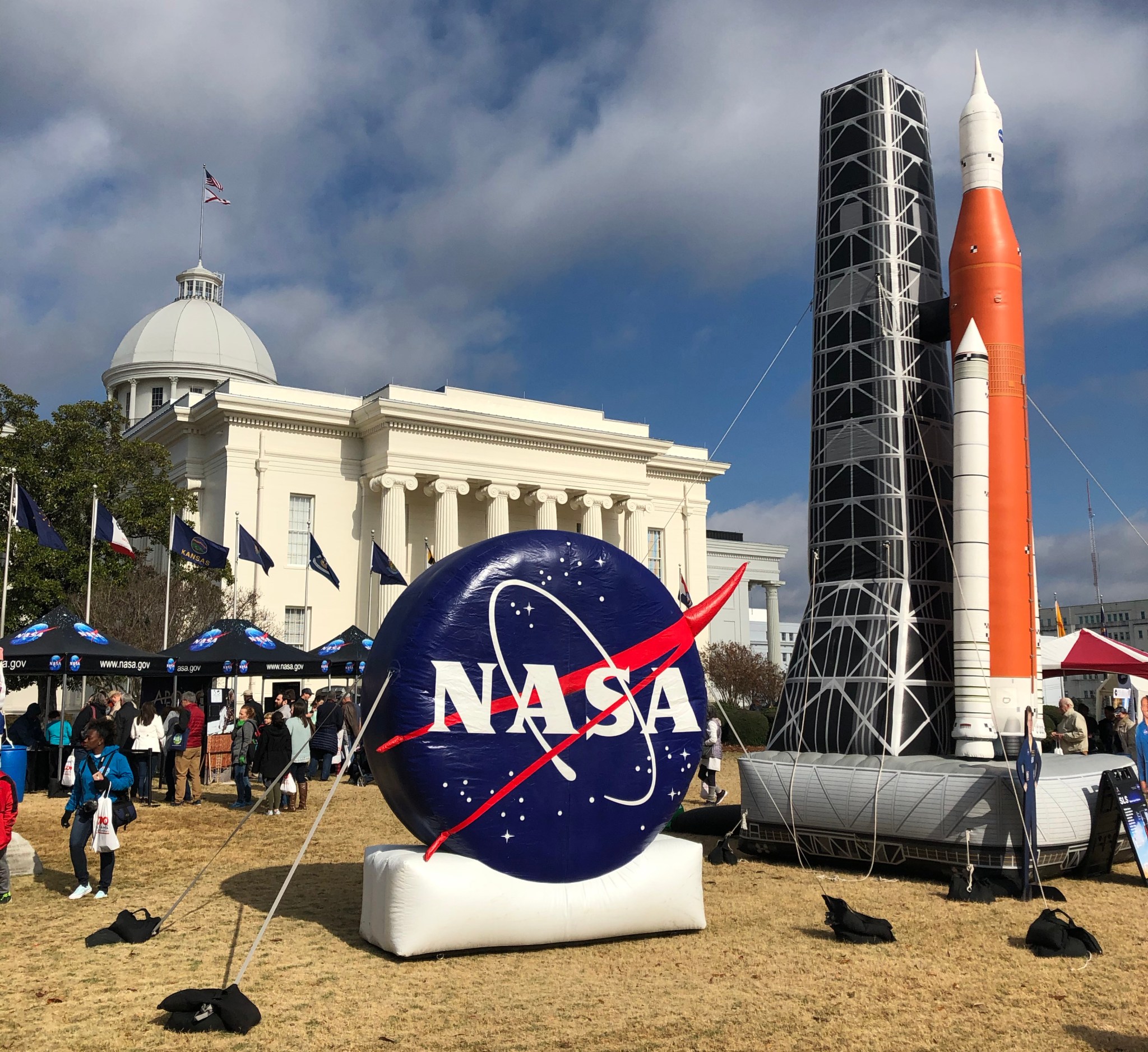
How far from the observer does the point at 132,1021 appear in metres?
6.80

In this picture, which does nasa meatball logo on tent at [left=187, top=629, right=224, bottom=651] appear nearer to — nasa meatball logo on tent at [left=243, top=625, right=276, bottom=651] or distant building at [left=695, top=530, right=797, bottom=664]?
nasa meatball logo on tent at [left=243, top=625, right=276, bottom=651]

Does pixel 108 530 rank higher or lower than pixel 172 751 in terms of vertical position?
higher

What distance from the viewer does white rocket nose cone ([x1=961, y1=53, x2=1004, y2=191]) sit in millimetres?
14898

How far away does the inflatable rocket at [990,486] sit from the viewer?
13.5 metres

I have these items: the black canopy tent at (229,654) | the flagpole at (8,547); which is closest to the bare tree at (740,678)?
the black canopy tent at (229,654)

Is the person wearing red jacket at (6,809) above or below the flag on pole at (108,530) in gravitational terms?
below

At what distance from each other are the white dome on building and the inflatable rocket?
2233 inches

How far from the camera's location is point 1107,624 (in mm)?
76812

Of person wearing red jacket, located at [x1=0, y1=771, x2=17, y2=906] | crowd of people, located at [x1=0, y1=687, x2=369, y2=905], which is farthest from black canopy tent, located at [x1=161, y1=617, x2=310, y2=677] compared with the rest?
person wearing red jacket, located at [x1=0, y1=771, x2=17, y2=906]

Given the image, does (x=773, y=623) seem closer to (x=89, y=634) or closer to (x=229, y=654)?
(x=229, y=654)

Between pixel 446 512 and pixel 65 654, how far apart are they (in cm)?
3099

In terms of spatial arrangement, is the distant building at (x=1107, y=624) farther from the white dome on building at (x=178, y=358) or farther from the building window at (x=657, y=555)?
the white dome on building at (x=178, y=358)

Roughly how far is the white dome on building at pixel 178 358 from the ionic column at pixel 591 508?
2336cm

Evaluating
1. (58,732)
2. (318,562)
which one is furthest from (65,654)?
(318,562)
